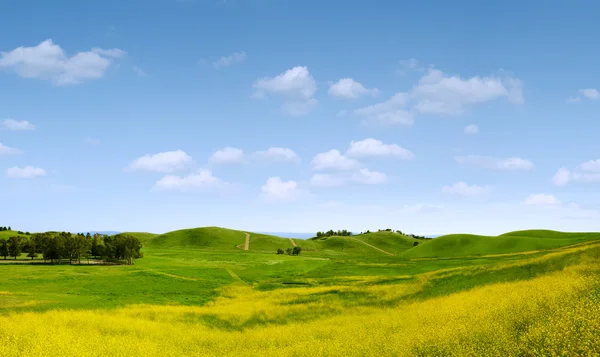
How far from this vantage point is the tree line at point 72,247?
313 feet

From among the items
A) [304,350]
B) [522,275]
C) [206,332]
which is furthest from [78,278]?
[522,275]

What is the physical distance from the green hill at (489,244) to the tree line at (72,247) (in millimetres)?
87740

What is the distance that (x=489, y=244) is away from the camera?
121250mm

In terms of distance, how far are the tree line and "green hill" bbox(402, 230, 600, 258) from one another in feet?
288

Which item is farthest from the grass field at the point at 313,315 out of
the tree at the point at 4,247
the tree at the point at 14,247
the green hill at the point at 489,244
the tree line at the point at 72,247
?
the green hill at the point at 489,244

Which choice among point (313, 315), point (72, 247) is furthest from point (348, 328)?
point (72, 247)

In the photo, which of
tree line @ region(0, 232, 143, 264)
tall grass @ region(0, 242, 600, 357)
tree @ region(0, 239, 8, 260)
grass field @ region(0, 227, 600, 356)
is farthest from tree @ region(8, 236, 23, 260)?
tall grass @ region(0, 242, 600, 357)

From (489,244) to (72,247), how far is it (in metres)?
122

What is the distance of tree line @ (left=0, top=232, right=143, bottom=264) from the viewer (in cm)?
9538

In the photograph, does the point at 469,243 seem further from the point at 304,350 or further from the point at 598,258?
the point at 304,350

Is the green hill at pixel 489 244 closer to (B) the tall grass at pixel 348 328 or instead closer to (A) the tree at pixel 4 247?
(B) the tall grass at pixel 348 328

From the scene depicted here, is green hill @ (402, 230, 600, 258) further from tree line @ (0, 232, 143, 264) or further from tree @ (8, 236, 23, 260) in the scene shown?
tree @ (8, 236, 23, 260)

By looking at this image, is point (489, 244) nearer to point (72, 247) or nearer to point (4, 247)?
point (72, 247)

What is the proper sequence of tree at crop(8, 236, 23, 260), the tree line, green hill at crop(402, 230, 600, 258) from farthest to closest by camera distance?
green hill at crop(402, 230, 600, 258) → tree at crop(8, 236, 23, 260) → the tree line
